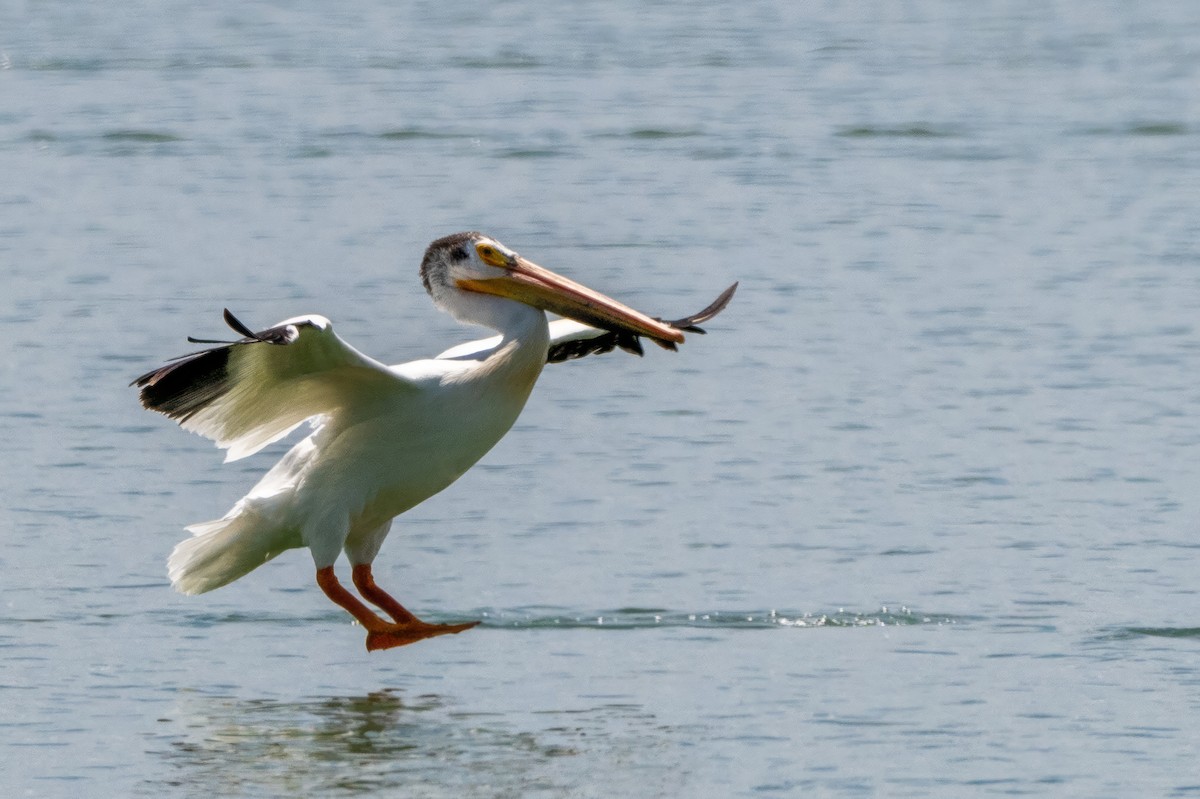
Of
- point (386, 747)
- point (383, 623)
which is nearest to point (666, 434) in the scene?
point (383, 623)

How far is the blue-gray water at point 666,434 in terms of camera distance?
21.7 feet

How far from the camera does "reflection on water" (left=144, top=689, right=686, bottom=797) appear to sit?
6.21 metres

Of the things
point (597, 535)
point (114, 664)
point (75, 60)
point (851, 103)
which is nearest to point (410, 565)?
point (597, 535)

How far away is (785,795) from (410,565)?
266cm

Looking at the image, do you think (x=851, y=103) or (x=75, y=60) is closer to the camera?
(x=851, y=103)

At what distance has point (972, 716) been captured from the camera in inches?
262

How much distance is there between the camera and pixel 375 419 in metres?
7.29

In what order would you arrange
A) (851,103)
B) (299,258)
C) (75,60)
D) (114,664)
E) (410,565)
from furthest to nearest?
(75,60) < (851,103) < (299,258) < (410,565) < (114,664)

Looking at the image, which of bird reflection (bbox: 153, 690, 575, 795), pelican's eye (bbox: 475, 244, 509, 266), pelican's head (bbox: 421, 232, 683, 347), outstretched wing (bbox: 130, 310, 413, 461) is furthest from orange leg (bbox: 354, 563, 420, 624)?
pelican's eye (bbox: 475, 244, 509, 266)

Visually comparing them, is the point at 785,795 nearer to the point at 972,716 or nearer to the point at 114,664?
the point at 972,716

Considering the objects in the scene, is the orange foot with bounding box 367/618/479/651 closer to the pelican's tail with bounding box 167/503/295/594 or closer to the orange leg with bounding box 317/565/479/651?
the orange leg with bounding box 317/565/479/651

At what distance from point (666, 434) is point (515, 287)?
2.38m

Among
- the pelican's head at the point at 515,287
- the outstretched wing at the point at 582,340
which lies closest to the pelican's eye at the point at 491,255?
the pelican's head at the point at 515,287

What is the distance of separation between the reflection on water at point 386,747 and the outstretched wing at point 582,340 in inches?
52.4
